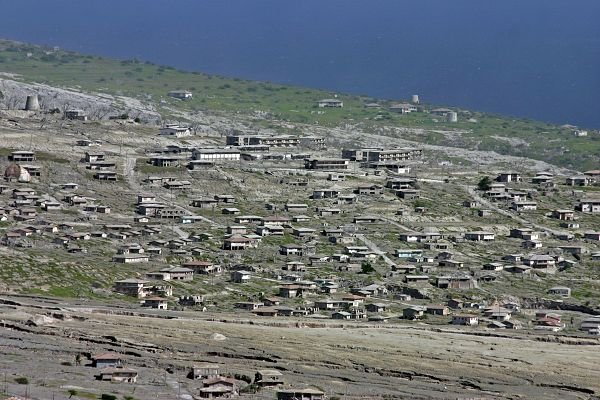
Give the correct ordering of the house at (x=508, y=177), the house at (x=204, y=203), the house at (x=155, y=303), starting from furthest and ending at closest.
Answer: the house at (x=508, y=177) → the house at (x=204, y=203) → the house at (x=155, y=303)

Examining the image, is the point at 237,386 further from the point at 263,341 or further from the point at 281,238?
the point at 281,238

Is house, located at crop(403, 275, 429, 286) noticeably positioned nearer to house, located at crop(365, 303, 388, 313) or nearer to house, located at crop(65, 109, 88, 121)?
house, located at crop(365, 303, 388, 313)

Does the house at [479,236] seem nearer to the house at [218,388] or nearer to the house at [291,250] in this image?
the house at [291,250]

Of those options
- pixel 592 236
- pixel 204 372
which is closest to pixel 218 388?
pixel 204 372

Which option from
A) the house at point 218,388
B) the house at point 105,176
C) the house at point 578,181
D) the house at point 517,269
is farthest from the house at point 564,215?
the house at point 218,388

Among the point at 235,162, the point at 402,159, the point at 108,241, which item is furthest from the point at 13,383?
the point at 402,159
